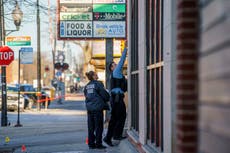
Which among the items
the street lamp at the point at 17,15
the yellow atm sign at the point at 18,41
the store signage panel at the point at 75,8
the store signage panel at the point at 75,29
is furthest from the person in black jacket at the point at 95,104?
the yellow atm sign at the point at 18,41

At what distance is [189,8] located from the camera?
1.83 meters

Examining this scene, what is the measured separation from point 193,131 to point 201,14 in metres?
0.38

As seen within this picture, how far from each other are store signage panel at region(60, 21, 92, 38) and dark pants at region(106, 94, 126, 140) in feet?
22.6

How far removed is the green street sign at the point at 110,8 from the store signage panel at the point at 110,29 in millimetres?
384

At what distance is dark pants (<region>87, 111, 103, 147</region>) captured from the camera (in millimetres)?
11547

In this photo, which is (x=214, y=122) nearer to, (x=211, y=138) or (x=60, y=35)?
(x=211, y=138)

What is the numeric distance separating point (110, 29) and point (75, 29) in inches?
44.5

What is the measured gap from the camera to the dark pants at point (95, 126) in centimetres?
1155

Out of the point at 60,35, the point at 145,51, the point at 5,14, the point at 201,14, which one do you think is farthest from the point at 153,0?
the point at 5,14

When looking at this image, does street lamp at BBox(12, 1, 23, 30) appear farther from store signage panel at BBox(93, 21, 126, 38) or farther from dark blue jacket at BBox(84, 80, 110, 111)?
dark blue jacket at BBox(84, 80, 110, 111)

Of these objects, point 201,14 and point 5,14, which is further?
point 5,14

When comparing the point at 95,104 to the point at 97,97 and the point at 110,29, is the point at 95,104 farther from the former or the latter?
the point at 110,29

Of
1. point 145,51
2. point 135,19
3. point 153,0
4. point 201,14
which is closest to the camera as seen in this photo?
point 201,14

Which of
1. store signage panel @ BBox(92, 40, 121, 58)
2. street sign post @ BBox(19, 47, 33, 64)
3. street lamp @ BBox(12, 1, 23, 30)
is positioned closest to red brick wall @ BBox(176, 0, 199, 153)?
street lamp @ BBox(12, 1, 23, 30)
